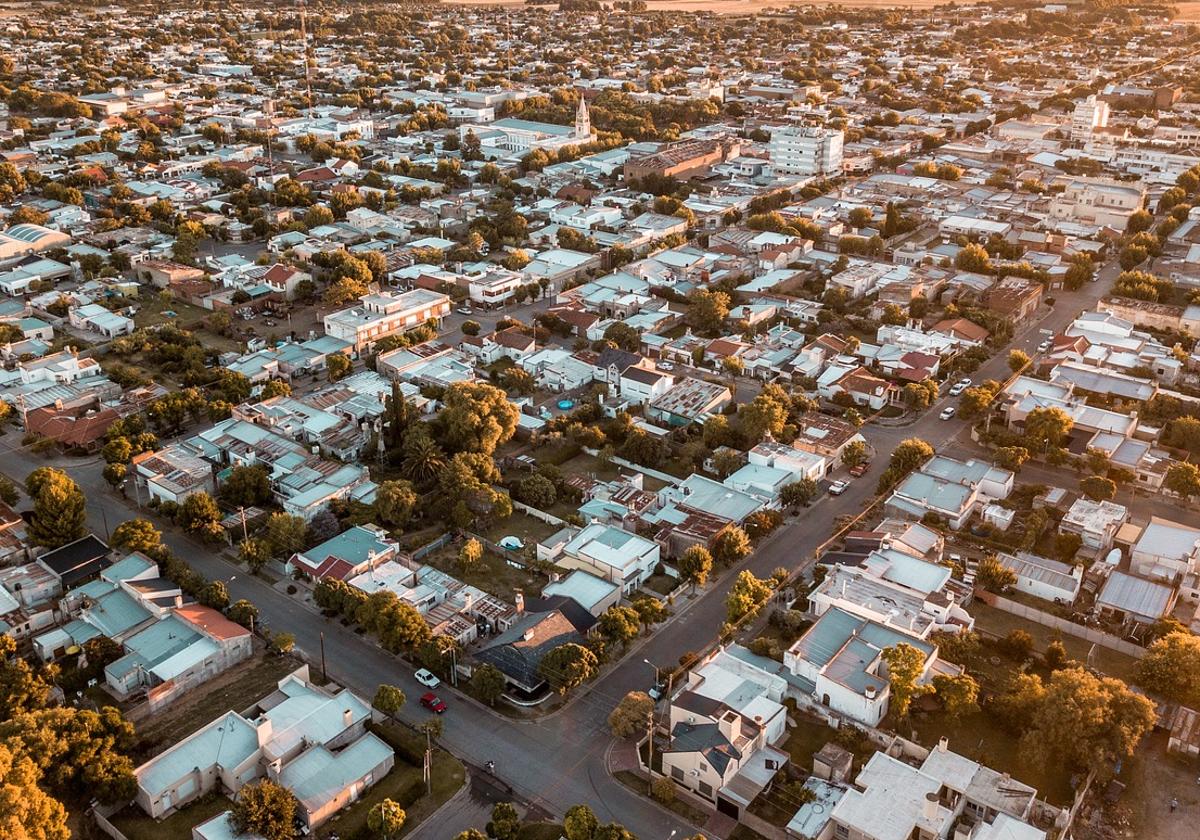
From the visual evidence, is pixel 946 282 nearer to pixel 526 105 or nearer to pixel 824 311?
pixel 824 311

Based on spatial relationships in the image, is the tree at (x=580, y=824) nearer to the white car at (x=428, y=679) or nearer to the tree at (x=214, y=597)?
the white car at (x=428, y=679)

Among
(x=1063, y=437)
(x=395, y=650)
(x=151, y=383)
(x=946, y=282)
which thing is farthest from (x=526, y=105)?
(x=395, y=650)

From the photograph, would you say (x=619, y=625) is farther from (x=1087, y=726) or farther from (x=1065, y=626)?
(x=1065, y=626)

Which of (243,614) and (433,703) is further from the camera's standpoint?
(243,614)

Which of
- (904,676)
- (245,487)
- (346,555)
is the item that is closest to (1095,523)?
(904,676)

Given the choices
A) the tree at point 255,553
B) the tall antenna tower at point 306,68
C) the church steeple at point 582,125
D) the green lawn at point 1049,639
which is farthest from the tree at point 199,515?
the tall antenna tower at point 306,68

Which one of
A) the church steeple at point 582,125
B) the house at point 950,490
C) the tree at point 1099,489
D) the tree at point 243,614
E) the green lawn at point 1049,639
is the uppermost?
the church steeple at point 582,125

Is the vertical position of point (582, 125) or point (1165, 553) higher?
point (582, 125)

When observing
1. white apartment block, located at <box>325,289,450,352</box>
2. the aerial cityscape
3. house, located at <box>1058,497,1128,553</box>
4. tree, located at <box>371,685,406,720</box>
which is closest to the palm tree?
the aerial cityscape
